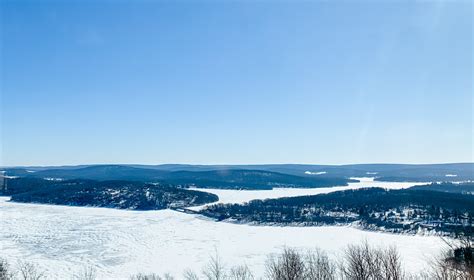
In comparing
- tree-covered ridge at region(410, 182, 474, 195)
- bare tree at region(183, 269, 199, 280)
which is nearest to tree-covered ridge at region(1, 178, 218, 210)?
bare tree at region(183, 269, 199, 280)

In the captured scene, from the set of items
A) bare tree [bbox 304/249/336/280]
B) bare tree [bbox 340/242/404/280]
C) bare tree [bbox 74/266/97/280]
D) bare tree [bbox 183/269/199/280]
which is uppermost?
bare tree [bbox 340/242/404/280]

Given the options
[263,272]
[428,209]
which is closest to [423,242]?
[263,272]

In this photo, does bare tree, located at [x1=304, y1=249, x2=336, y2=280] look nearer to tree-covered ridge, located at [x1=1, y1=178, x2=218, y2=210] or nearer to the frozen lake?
the frozen lake

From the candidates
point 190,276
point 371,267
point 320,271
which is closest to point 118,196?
point 190,276

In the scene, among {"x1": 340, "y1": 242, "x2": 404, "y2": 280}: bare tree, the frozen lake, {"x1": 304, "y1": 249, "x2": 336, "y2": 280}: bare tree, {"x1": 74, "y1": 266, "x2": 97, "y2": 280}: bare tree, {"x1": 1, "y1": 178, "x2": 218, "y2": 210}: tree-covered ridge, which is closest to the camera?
{"x1": 340, "y1": 242, "x2": 404, "y2": 280}: bare tree

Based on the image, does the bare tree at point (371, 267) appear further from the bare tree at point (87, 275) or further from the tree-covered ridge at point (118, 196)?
the tree-covered ridge at point (118, 196)

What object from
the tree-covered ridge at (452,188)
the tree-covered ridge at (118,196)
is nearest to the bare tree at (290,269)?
the tree-covered ridge at (118,196)
